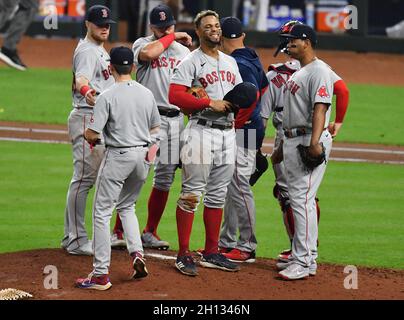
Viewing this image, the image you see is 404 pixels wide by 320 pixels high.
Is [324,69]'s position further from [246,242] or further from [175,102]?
[246,242]

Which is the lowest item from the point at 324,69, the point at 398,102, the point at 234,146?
the point at 398,102

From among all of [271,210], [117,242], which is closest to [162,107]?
[117,242]

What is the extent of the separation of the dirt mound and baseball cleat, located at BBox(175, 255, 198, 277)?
49mm

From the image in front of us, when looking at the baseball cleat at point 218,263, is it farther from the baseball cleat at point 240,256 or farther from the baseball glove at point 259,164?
the baseball glove at point 259,164

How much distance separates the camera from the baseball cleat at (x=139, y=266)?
27.9 feet

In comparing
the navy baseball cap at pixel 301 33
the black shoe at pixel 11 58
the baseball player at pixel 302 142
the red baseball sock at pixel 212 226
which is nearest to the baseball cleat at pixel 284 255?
the baseball player at pixel 302 142

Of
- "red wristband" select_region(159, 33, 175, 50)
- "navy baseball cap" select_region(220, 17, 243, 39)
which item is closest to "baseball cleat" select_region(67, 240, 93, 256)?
"red wristband" select_region(159, 33, 175, 50)

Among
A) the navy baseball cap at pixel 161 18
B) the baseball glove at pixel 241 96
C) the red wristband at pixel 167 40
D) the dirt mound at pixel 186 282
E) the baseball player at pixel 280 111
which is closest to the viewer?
the dirt mound at pixel 186 282

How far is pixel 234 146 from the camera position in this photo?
911cm

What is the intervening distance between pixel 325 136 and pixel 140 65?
6.87ft

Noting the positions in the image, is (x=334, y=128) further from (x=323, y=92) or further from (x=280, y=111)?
(x=280, y=111)

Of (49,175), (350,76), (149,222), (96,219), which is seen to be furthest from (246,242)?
(350,76)

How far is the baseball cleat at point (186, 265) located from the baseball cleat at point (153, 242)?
113 centimetres

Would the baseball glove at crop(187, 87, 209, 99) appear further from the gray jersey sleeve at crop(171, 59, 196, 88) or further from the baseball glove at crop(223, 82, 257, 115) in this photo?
the baseball glove at crop(223, 82, 257, 115)
